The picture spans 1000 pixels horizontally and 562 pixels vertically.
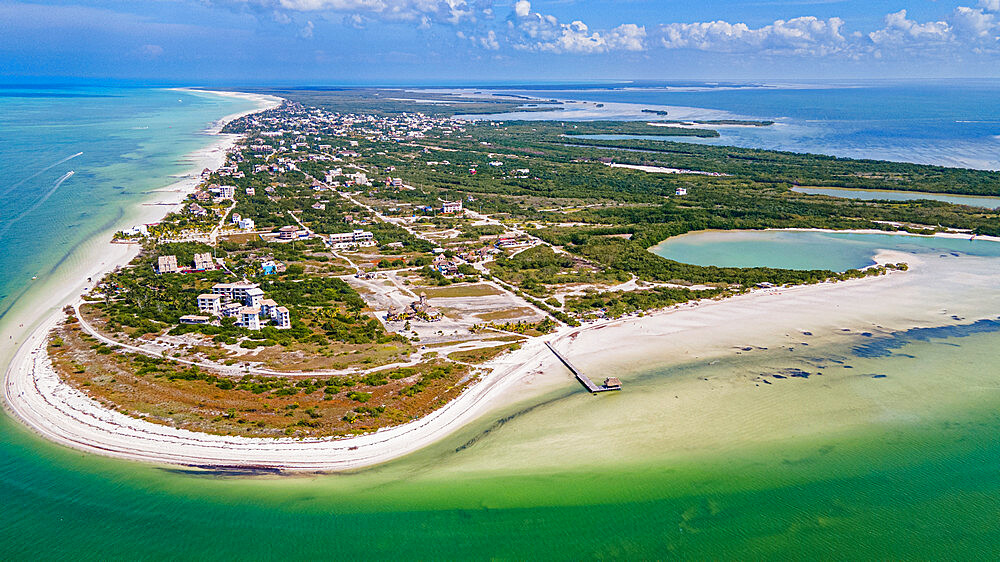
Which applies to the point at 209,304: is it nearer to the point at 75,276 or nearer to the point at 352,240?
the point at 75,276

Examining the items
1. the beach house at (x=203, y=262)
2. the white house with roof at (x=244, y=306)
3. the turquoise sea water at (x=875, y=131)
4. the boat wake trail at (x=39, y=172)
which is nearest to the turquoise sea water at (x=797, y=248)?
the white house with roof at (x=244, y=306)

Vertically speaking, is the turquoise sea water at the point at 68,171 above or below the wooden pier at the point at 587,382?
above

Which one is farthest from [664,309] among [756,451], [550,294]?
[756,451]

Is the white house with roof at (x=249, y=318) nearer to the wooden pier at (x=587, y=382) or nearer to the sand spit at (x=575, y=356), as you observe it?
the sand spit at (x=575, y=356)

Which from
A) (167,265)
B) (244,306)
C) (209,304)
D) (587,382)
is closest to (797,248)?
A: (587,382)

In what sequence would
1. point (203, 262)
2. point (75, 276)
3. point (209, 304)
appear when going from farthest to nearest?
1. point (203, 262)
2. point (75, 276)
3. point (209, 304)

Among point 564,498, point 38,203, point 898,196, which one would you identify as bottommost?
point 564,498

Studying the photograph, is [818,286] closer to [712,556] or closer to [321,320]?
[712,556]

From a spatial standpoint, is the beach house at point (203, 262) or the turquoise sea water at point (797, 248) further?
the turquoise sea water at point (797, 248)

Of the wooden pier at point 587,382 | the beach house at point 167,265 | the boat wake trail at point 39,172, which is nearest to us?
the wooden pier at point 587,382
